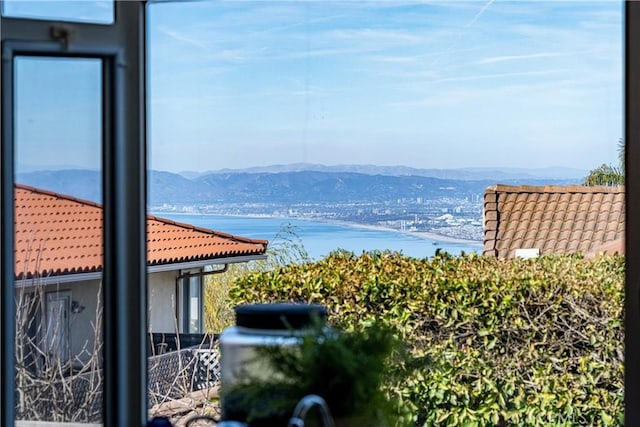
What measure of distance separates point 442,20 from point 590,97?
1.49 ft

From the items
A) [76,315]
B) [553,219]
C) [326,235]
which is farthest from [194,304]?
[553,219]

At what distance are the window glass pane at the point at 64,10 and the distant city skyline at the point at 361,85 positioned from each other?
1.24ft

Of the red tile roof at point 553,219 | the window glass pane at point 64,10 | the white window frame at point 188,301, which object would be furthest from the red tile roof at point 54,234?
the red tile roof at point 553,219

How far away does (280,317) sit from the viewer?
159cm

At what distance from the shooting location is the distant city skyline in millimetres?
2258

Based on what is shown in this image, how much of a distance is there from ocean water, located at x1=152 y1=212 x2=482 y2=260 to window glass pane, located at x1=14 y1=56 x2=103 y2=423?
0.47m

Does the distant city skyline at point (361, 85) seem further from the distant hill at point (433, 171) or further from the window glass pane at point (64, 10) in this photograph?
the window glass pane at point (64, 10)

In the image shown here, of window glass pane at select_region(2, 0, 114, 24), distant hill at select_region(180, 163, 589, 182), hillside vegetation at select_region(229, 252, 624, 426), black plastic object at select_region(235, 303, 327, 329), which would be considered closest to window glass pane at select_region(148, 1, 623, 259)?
distant hill at select_region(180, 163, 589, 182)

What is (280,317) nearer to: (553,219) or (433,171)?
(433,171)

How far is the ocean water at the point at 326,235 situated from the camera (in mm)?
2369

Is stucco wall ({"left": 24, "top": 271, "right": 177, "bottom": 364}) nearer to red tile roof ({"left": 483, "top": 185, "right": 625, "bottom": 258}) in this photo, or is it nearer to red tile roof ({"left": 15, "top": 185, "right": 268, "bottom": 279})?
red tile roof ({"left": 15, "top": 185, "right": 268, "bottom": 279})

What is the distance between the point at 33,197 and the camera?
6.20ft

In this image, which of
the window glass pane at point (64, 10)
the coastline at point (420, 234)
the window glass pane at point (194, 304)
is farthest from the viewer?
the window glass pane at point (194, 304)

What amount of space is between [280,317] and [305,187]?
0.80 metres
